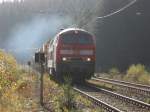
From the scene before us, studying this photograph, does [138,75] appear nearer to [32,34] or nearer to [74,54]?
[74,54]

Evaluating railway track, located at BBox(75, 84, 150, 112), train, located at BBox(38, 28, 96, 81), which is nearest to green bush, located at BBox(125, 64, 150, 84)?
train, located at BBox(38, 28, 96, 81)

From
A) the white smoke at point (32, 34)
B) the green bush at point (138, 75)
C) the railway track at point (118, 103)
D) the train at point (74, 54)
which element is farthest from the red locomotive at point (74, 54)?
the white smoke at point (32, 34)

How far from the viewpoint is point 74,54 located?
26672mm

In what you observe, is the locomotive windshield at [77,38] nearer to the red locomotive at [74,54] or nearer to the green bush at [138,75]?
the red locomotive at [74,54]

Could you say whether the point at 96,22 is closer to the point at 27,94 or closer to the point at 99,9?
the point at 99,9

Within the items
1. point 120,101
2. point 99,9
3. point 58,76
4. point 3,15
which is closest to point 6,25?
point 3,15

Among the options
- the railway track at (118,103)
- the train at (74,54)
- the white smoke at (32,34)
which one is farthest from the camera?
the white smoke at (32,34)

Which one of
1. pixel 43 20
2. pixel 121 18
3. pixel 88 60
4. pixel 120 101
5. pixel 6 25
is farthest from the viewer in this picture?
pixel 6 25

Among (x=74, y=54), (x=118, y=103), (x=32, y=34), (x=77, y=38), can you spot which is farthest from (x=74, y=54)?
(x=32, y=34)

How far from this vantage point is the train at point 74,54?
26391mm

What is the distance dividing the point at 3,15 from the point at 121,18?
74.0 metres

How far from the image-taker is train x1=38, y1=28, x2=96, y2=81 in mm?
26391

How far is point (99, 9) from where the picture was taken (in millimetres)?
62062

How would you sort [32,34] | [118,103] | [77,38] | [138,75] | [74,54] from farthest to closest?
[32,34], [138,75], [77,38], [74,54], [118,103]
